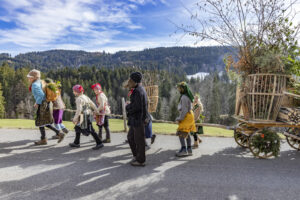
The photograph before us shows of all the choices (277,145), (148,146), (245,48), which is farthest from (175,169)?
(245,48)

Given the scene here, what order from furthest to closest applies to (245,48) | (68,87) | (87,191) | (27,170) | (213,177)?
1. (68,87)
2. (245,48)
3. (27,170)
4. (213,177)
5. (87,191)

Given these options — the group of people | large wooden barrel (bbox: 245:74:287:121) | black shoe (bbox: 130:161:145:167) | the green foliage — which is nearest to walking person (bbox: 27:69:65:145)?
the group of people

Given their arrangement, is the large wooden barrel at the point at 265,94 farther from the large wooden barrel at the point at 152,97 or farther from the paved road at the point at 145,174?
the large wooden barrel at the point at 152,97

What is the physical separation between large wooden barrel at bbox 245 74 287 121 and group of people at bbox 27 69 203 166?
4.79 ft

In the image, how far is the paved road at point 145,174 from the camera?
362cm

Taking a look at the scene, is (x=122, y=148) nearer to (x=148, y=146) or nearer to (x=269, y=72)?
(x=148, y=146)

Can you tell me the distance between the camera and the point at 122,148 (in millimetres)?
6395

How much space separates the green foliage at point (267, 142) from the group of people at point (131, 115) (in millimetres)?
1526

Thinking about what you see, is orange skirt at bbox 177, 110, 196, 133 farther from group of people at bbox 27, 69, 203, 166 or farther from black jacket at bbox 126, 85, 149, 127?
black jacket at bbox 126, 85, 149, 127

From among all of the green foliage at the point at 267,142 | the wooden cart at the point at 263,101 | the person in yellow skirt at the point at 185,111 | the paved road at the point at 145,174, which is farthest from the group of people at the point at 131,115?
the green foliage at the point at 267,142

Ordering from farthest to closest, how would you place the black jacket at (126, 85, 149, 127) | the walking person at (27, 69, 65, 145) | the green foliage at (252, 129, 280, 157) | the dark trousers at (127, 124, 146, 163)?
the walking person at (27, 69, 65, 145) → the green foliage at (252, 129, 280, 157) → the dark trousers at (127, 124, 146, 163) → the black jacket at (126, 85, 149, 127)

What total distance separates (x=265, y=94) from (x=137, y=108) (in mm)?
3106

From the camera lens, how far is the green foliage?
5.13 meters

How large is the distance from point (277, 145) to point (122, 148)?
13.5 feet
